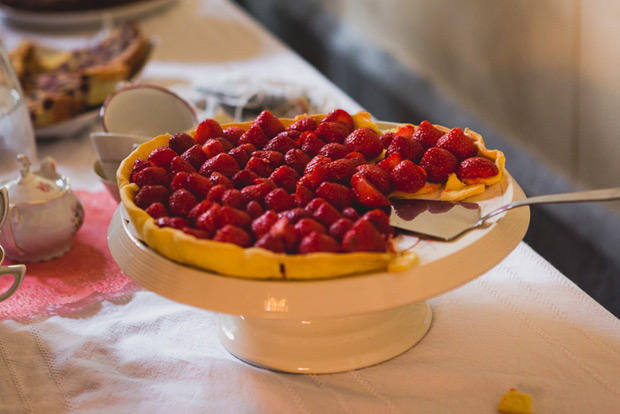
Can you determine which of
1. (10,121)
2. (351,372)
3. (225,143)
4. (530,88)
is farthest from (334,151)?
(530,88)

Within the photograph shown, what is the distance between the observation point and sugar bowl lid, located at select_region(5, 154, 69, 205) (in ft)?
2.77

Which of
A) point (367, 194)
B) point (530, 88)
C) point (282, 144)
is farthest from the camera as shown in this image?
point (530, 88)

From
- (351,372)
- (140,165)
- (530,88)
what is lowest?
(530,88)

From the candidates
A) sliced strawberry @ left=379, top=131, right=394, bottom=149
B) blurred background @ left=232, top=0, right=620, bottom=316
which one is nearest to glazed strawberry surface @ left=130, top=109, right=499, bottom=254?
sliced strawberry @ left=379, top=131, right=394, bottom=149

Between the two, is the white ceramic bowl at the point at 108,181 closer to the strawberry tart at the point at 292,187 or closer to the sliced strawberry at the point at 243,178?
the strawberry tart at the point at 292,187

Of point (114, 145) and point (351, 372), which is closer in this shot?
point (351, 372)

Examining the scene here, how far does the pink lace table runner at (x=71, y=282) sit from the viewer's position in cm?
80

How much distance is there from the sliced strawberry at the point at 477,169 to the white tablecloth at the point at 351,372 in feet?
0.55

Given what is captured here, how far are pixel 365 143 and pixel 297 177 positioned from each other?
0.10 m

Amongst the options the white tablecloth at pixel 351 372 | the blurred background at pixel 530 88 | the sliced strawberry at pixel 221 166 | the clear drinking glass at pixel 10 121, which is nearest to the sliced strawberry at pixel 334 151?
the sliced strawberry at pixel 221 166

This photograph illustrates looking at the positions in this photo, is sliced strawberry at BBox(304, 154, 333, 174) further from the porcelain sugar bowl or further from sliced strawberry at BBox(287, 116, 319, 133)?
the porcelain sugar bowl

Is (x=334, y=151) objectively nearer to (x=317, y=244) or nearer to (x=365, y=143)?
(x=365, y=143)

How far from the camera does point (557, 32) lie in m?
1.48

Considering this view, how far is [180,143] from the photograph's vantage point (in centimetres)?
77
